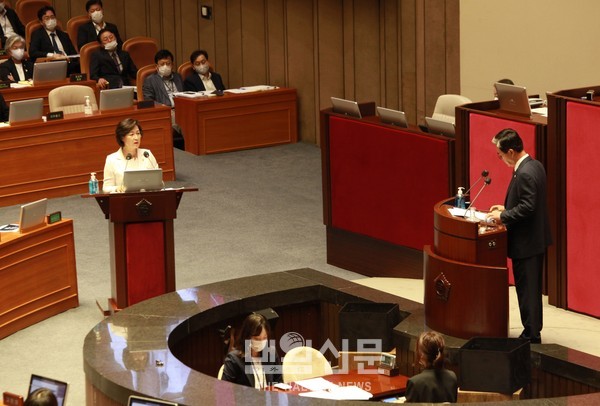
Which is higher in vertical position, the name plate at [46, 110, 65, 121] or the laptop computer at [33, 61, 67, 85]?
the laptop computer at [33, 61, 67, 85]

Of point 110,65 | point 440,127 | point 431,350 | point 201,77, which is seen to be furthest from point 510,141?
point 110,65

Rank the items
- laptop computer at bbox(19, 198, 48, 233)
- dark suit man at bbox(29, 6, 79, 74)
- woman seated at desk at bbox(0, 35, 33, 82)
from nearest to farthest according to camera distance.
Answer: laptop computer at bbox(19, 198, 48, 233) < woman seated at desk at bbox(0, 35, 33, 82) < dark suit man at bbox(29, 6, 79, 74)

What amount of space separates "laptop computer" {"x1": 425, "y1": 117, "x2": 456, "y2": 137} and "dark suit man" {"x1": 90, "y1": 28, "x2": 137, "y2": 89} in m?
6.13

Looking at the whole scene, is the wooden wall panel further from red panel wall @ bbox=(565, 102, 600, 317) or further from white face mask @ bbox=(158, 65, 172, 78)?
red panel wall @ bbox=(565, 102, 600, 317)

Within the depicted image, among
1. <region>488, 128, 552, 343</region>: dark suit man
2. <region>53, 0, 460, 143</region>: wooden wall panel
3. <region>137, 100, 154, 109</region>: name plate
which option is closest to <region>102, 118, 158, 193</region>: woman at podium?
<region>488, 128, 552, 343</region>: dark suit man

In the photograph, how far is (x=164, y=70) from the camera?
13.9 m

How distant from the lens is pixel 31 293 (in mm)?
8617

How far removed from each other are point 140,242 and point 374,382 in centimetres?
225

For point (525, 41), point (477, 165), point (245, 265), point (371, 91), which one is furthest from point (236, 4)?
point (477, 165)

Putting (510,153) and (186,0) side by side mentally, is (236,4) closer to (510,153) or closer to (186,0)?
(186,0)

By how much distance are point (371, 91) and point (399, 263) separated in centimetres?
401

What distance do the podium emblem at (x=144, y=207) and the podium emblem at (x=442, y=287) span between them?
2.10 meters

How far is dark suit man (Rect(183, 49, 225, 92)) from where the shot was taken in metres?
14.1

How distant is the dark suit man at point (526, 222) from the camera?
23.1 ft
